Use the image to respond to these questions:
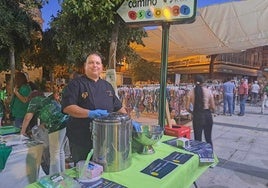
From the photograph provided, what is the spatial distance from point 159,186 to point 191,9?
86.8 inches

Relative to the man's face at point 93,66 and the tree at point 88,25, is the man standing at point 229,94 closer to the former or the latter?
the tree at point 88,25

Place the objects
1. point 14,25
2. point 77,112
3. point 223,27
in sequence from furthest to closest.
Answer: point 223,27 → point 14,25 → point 77,112

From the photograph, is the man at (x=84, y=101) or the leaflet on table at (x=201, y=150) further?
the leaflet on table at (x=201, y=150)

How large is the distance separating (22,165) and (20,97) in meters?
1.91

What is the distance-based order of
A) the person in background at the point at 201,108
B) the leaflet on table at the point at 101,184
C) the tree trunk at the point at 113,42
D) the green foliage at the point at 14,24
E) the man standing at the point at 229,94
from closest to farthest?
the leaflet on table at the point at 101,184, the person in background at the point at 201,108, the tree trunk at the point at 113,42, the green foliage at the point at 14,24, the man standing at the point at 229,94

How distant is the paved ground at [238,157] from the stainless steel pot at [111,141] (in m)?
2.40

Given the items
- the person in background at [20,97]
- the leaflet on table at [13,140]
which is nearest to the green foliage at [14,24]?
the person in background at [20,97]

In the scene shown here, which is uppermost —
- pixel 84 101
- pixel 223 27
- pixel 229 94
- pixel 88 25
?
pixel 223 27

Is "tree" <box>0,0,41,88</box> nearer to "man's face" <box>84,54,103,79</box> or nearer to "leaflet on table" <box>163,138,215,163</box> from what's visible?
"man's face" <box>84,54,103,79</box>

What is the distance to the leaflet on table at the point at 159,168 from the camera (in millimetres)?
1717

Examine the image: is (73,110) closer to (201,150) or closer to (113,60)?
(201,150)

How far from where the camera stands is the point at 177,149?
233 cm

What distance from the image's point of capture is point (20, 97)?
13.6 ft

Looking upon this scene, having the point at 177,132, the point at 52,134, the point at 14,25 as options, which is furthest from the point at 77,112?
the point at 14,25
